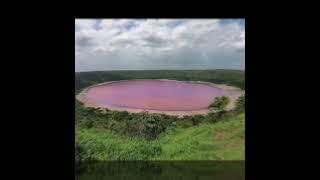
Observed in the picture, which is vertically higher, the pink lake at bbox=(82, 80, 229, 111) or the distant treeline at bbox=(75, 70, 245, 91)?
the distant treeline at bbox=(75, 70, 245, 91)

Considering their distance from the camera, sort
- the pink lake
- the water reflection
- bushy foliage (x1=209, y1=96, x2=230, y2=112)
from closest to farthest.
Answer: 1. the water reflection
2. the pink lake
3. bushy foliage (x1=209, y1=96, x2=230, y2=112)

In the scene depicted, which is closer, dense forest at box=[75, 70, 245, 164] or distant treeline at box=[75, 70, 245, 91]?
distant treeline at box=[75, 70, 245, 91]

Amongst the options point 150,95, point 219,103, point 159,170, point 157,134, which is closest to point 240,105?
point 219,103

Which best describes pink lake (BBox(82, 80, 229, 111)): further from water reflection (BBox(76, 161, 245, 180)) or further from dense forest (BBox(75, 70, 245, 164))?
water reflection (BBox(76, 161, 245, 180))

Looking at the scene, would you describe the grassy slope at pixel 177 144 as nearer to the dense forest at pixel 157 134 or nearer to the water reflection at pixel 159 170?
the dense forest at pixel 157 134

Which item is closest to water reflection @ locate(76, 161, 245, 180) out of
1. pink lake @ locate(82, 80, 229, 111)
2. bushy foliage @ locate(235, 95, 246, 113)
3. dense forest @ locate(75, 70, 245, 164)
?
dense forest @ locate(75, 70, 245, 164)

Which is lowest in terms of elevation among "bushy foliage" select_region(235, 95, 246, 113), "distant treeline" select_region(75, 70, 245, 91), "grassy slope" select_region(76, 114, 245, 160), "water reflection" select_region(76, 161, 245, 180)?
"water reflection" select_region(76, 161, 245, 180)
